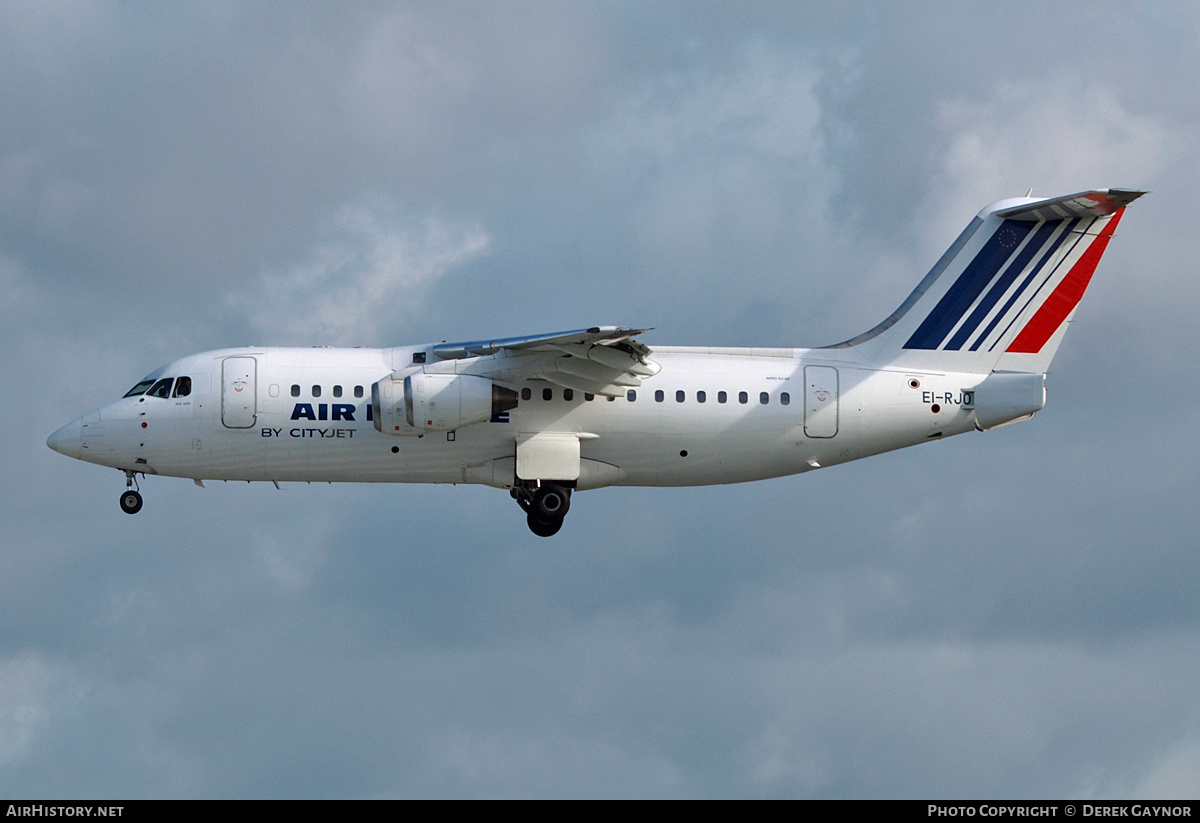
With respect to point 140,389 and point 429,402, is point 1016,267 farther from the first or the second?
point 140,389

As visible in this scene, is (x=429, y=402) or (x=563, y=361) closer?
(x=429, y=402)

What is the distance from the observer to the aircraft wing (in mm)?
32938

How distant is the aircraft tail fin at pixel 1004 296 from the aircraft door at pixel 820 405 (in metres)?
1.24

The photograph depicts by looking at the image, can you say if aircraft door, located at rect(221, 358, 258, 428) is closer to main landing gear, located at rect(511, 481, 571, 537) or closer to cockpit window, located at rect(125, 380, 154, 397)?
cockpit window, located at rect(125, 380, 154, 397)

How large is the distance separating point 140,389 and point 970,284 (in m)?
16.0

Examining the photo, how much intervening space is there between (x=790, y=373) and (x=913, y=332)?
2.76 meters

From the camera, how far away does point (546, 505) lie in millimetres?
34531

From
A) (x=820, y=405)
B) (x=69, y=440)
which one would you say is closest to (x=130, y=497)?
(x=69, y=440)

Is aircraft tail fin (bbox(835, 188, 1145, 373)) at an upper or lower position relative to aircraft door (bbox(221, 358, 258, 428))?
upper

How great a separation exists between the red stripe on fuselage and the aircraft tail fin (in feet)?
0.06

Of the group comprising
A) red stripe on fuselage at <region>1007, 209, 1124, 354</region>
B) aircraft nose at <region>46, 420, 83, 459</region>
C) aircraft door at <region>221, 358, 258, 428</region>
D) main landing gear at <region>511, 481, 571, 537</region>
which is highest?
red stripe on fuselage at <region>1007, 209, 1124, 354</region>

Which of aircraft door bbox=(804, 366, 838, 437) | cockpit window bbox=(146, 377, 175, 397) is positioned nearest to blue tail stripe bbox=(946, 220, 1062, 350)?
aircraft door bbox=(804, 366, 838, 437)

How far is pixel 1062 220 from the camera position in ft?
118

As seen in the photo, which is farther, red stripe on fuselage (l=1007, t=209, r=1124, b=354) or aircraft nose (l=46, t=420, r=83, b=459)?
red stripe on fuselage (l=1007, t=209, r=1124, b=354)
